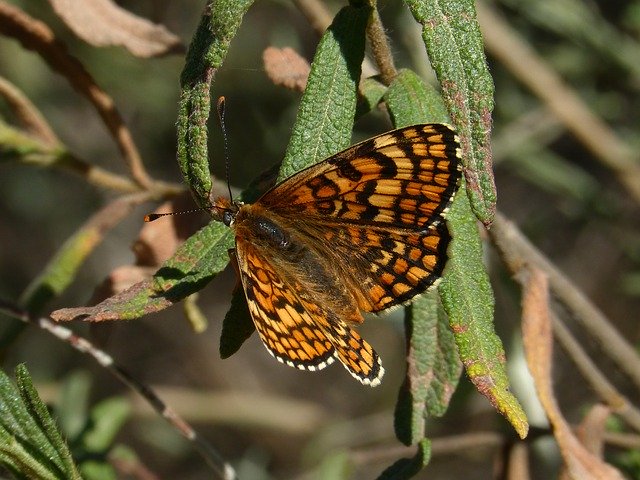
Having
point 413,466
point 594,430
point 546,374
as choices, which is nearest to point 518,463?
point 594,430

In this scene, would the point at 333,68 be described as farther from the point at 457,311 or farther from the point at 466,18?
the point at 457,311

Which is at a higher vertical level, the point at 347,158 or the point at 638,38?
the point at 347,158

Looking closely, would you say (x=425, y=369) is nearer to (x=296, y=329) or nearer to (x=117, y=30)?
(x=296, y=329)

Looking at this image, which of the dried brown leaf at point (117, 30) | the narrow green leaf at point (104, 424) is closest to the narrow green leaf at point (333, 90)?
the dried brown leaf at point (117, 30)

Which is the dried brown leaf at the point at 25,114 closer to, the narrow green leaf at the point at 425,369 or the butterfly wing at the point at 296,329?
the butterfly wing at the point at 296,329

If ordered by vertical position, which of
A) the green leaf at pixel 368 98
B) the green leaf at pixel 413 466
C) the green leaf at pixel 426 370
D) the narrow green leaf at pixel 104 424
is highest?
the green leaf at pixel 368 98

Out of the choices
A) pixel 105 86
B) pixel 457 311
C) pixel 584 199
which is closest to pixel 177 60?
pixel 105 86
